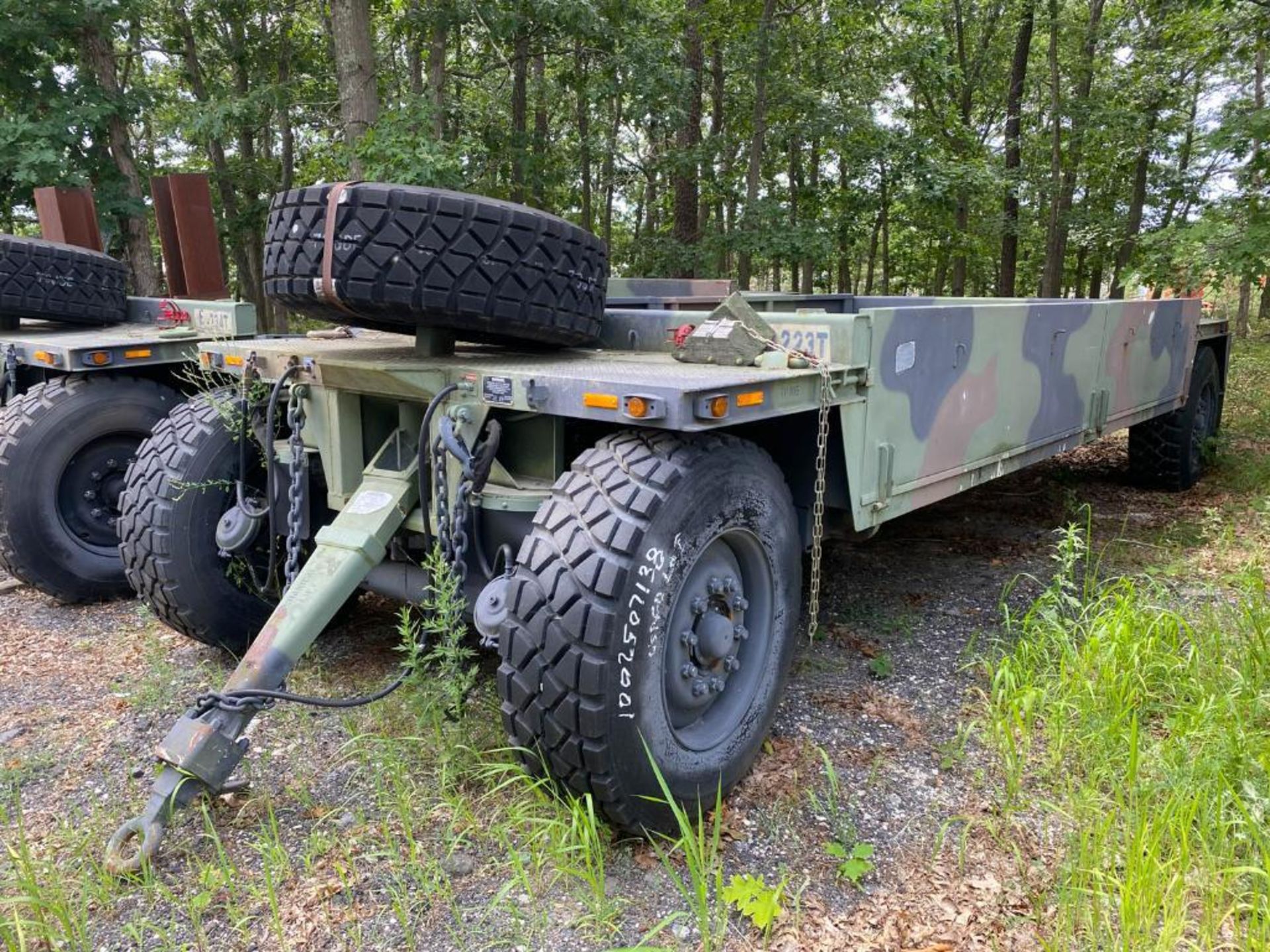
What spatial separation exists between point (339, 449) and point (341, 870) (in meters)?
1.40

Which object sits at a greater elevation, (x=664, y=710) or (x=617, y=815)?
(x=664, y=710)

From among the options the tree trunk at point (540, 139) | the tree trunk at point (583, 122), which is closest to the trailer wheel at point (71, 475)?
→ the tree trunk at point (583, 122)

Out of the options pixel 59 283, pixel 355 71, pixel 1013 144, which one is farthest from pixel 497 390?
pixel 1013 144

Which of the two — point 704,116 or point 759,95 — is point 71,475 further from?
point 704,116

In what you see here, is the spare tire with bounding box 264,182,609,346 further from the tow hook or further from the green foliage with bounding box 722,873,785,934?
the green foliage with bounding box 722,873,785,934

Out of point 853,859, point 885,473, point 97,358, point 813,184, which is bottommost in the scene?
point 853,859

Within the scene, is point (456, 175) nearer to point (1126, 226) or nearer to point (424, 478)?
point (424, 478)

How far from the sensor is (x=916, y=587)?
507 cm

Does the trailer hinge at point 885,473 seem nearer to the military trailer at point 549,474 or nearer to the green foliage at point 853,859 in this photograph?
the military trailer at point 549,474

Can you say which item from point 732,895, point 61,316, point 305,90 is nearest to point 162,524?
point 732,895

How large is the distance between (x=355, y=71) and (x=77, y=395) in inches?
240

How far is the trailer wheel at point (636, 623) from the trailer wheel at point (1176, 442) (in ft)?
18.1

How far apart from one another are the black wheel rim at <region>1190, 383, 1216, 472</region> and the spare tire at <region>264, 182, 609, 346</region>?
614cm

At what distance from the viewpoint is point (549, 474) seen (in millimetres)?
3045
